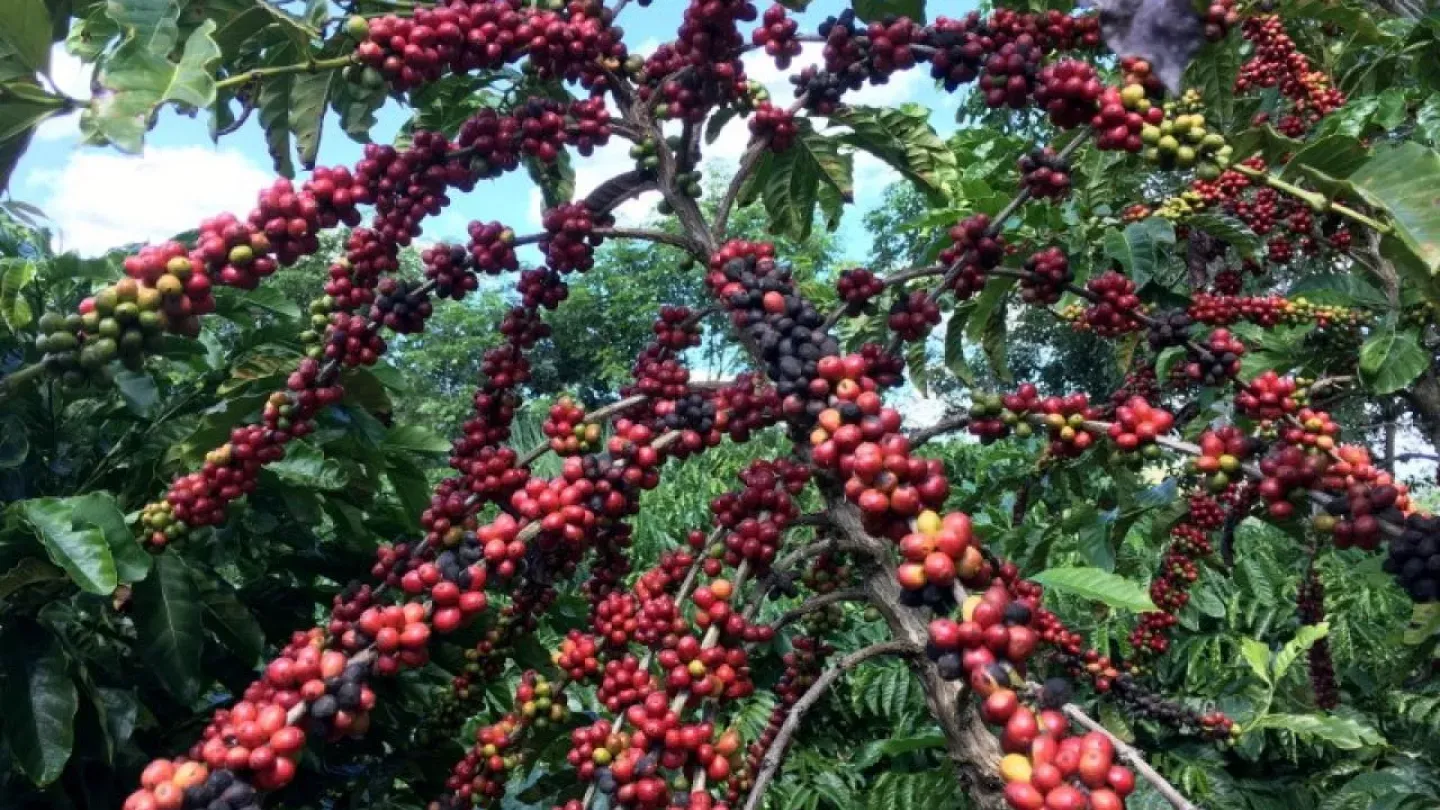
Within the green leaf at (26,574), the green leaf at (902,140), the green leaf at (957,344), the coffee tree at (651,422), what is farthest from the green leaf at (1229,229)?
the green leaf at (26,574)

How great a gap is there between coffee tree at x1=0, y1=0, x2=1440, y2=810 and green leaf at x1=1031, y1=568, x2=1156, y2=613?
10 millimetres

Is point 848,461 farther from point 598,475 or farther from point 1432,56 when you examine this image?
point 1432,56

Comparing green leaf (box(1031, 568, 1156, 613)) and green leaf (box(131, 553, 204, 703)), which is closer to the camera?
green leaf (box(1031, 568, 1156, 613))

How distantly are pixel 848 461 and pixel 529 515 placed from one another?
1.47 ft

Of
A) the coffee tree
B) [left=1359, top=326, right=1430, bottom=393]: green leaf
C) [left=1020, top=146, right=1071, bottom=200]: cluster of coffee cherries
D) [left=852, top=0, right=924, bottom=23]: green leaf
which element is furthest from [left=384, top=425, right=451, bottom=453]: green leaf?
[left=1359, top=326, right=1430, bottom=393]: green leaf

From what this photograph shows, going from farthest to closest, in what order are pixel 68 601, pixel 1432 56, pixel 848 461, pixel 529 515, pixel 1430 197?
pixel 1432 56 < pixel 68 601 < pixel 529 515 < pixel 1430 197 < pixel 848 461

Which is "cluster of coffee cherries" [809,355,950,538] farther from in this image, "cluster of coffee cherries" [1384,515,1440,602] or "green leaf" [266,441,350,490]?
"green leaf" [266,441,350,490]

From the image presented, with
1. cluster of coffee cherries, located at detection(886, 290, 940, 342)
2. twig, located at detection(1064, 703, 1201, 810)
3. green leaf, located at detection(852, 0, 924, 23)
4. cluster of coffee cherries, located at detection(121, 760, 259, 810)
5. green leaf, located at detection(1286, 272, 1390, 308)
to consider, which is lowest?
cluster of coffee cherries, located at detection(121, 760, 259, 810)

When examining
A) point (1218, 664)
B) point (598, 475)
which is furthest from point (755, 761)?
point (1218, 664)

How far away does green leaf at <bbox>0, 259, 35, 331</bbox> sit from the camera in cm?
216

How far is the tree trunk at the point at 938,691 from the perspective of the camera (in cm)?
108

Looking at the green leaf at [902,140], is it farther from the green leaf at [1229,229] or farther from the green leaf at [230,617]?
the green leaf at [230,617]

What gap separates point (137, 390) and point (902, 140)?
175 cm

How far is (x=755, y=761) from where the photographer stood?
1381 mm
